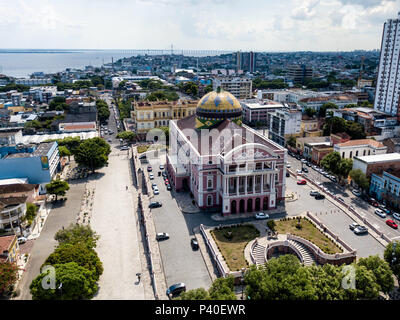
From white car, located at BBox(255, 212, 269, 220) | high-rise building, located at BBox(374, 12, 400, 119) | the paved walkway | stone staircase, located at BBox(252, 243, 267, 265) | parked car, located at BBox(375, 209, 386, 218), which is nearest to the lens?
the paved walkway

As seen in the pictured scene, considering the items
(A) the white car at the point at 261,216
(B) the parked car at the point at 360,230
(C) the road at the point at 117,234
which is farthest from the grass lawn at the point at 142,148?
(B) the parked car at the point at 360,230

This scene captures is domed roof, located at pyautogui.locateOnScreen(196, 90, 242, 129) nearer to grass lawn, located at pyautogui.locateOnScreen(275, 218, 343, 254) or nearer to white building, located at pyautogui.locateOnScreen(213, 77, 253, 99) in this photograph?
grass lawn, located at pyautogui.locateOnScreen(275, 218, 343, 254)

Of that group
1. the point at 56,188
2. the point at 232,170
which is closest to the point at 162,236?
the point at 232,170

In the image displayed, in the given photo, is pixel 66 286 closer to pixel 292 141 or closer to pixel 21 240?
pixel 21 240

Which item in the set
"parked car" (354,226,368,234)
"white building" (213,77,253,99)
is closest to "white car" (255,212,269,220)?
"parked car" (354,226,368,234)
